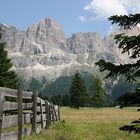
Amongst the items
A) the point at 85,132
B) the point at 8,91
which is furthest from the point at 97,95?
the point at 8,91

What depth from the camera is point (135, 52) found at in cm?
1139

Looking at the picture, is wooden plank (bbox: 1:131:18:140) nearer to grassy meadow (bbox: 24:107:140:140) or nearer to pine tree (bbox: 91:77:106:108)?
grassy meadow (bbox: 24:107:140:140)

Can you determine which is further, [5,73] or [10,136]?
[5,73]

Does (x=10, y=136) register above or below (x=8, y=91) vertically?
below

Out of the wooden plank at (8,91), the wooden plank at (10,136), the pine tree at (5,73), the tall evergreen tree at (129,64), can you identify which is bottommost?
the wooden plank at (10,136)

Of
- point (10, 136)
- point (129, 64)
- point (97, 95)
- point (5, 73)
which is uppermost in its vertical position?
point (97, 95)

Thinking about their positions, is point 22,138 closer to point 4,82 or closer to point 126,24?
point 126,24

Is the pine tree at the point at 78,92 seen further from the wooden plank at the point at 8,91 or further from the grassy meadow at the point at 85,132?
the wooden plank at the point at 8,91

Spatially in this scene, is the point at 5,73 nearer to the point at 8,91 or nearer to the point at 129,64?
the point at 8,91

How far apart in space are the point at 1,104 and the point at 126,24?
14.3ft

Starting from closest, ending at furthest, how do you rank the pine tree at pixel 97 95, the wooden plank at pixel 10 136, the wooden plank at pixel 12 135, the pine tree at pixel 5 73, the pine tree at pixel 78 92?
the wooden plank at pixel 10 136 → the wooden plank at pixel 12 135 → the pine tree at pixel 5 73 → the pine tree at pixel 78 92 → the pine tree at pixel 97 95

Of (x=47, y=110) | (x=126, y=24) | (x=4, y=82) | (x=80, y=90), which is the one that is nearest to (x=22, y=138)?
(x=126, y=24)

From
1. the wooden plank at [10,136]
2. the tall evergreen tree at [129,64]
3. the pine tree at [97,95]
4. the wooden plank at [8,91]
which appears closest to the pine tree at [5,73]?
the wooden plank at [10,136]

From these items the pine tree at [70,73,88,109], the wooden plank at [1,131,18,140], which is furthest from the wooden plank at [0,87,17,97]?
the pine tree at [70,73,88,109]
